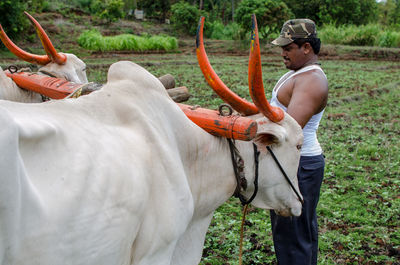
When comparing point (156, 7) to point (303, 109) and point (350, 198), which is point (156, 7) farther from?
point (303, 109)

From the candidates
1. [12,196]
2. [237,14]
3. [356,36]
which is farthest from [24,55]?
[356,36]

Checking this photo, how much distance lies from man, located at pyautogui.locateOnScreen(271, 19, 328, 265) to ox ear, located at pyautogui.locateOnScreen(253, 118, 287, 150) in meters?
0.42

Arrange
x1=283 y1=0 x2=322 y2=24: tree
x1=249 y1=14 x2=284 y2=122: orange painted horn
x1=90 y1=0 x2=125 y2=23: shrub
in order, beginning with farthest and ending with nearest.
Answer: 1. x1=283 y1=0 x2=322 y2=24: tree
2. x1=90 y1=0 x2=125 y2=23: shrub
3. x1=249 y1=14 x2=284 y2=122: orange painted horn

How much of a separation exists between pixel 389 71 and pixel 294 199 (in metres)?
16.2

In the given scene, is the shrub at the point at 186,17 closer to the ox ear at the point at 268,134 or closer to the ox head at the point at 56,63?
the ox head at the point at 56,63

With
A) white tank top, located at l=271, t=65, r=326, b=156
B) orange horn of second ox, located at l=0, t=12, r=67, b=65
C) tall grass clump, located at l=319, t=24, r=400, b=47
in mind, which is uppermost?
orange horn of second ox, located at l=0, t=12, r=67, b=65

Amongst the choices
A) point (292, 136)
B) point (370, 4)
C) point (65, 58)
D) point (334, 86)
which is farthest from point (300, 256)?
point (370, 4)

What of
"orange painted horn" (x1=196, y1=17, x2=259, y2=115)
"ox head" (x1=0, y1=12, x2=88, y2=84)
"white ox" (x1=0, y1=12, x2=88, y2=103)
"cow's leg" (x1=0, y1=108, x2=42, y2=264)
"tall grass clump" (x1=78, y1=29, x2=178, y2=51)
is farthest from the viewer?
"tall grass clump" (x1=78, y1=29, x2=178, y2=51)

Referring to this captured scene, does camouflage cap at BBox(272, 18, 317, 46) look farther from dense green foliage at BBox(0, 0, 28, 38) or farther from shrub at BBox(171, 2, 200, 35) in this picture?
shrub at BBox(171, 2, 200, 35)

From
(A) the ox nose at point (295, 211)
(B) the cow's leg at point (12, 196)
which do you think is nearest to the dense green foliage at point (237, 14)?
(A) the ox nose at point (295, 211)

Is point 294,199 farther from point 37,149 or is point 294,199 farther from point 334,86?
point 334,86

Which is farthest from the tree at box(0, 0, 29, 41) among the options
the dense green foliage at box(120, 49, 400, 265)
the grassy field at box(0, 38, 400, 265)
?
the dense green foliage at box(120, 49, 400, 265)

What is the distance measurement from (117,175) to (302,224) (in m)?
1.80

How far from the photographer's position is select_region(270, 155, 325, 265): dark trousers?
2.86 meters
